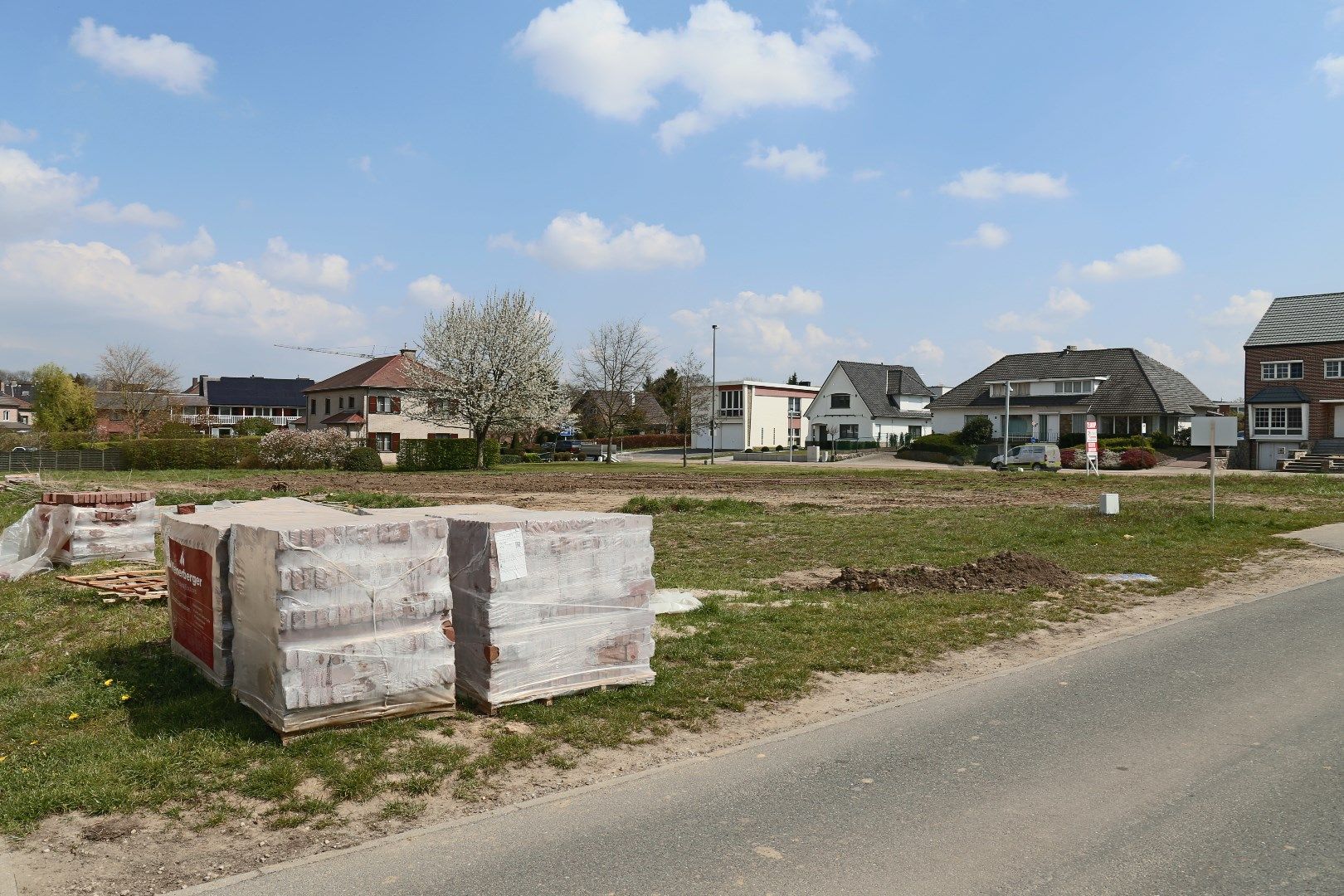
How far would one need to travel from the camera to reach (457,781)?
545cm

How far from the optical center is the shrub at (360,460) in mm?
47969

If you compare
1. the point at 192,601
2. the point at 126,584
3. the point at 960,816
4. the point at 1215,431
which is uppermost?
the point at 1215,431

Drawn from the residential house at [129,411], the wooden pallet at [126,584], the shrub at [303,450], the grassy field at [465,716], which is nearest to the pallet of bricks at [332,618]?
the grassy field at [465,716]

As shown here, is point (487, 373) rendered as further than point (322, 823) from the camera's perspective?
Yes

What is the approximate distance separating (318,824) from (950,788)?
3.54 metres

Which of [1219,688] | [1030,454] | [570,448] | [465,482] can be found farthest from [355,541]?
[570,448]

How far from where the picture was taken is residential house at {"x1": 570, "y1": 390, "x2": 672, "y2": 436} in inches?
3194

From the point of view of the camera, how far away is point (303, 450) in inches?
1871

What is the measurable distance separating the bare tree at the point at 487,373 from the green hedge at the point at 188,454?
933cm

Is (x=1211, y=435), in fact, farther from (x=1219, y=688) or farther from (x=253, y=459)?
(x=253, y=459)

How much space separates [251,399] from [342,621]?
362ft

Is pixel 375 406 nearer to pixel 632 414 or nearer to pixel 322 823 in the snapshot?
pixel 632 414

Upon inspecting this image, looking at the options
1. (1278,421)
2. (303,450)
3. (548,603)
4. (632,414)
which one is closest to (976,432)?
(1278,421)

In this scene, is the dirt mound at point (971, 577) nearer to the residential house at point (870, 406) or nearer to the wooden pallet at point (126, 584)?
the wooden pallet at point (126, 584)
